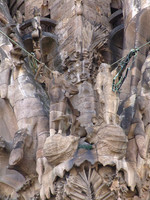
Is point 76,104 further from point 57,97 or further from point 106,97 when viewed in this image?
point 106,97

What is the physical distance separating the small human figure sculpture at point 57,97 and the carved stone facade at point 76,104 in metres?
0.02

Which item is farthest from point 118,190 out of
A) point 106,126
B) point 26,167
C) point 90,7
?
point 90,7

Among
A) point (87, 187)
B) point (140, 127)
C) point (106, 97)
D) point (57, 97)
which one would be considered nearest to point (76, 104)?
point (57, 97)

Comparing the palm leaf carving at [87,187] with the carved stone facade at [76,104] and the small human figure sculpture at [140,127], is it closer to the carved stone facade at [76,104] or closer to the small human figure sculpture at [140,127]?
the carved stone facade at [76,104]

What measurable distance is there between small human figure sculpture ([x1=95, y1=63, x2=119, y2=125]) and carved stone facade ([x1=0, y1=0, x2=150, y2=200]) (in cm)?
2

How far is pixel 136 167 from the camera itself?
45.9ft

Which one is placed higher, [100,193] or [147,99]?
[147,99]

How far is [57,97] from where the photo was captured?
14.9 meters

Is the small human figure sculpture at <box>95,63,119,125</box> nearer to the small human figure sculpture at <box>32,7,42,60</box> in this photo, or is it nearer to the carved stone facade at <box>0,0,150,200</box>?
the carved stone facade at <box>0,0,150,200</box>

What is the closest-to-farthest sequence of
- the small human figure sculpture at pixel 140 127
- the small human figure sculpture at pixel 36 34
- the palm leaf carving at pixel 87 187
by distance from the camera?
1. the palm leaf carving at pixel 87 187
2. the small human figure sculpture at pixel 140 127
3. the small human figure sculpture at pixel 36 34

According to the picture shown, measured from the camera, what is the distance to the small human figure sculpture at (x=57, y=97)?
47.9 ft

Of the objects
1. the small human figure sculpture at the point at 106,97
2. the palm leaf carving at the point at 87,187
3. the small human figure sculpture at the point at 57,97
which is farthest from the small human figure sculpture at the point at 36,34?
the palm leaf carving at the point at 87,187

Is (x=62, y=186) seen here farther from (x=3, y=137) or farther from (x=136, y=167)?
(x=3, y=137)

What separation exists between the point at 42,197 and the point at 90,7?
672 centimetres
